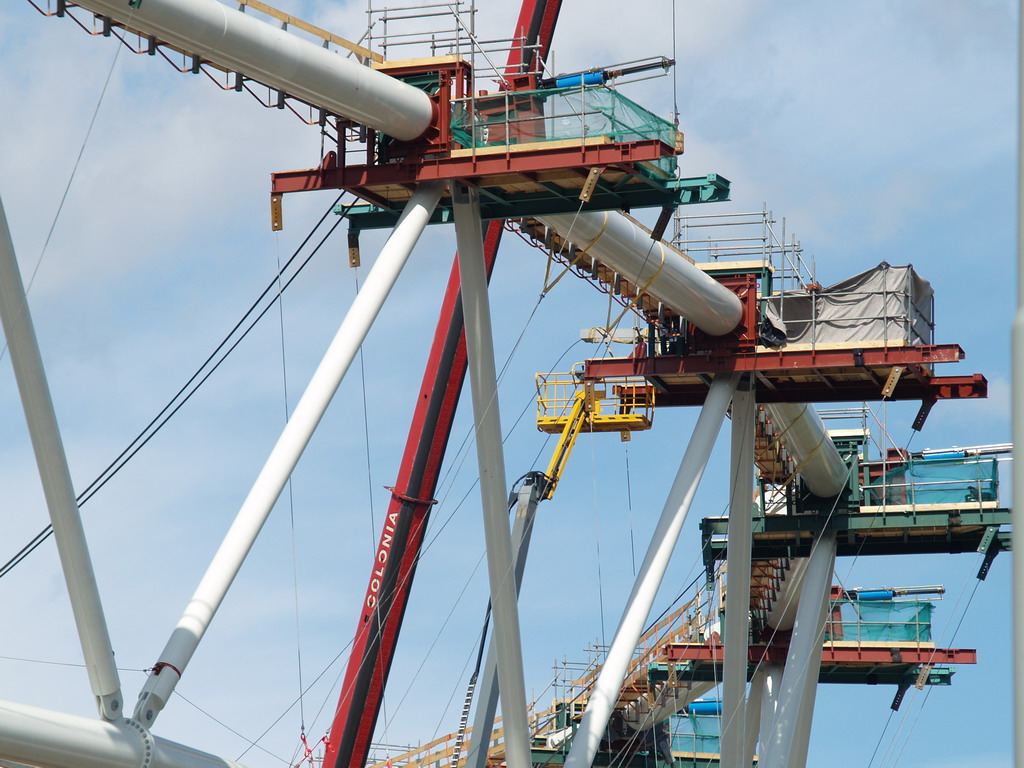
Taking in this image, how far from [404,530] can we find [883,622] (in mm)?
19290

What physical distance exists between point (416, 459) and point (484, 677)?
517cm

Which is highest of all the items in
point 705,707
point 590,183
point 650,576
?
point 705,707

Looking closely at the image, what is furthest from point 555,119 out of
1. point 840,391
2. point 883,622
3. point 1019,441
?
point 883,622

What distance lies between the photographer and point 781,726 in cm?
4647

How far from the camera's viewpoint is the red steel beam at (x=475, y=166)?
31094 mm

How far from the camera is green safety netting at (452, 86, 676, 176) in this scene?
31516 millimetres

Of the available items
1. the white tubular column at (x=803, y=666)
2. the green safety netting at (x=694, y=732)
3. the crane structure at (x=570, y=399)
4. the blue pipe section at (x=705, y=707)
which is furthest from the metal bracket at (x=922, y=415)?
the blue pipe section at (x=705, y=707)

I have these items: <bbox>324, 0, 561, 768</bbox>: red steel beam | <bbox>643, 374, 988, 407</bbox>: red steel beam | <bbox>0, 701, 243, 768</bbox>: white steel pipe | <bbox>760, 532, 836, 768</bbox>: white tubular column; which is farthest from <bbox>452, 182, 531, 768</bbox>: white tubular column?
<bbox>760, 532, 836, 768</bbox>: white tubular column

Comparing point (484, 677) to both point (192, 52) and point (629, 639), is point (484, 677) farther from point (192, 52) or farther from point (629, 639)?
point (192, 52)

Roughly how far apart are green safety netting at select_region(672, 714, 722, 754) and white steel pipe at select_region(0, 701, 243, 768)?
38.8 meters

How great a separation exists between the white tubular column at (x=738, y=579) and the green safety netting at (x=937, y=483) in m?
9.88

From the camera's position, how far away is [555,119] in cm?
3178

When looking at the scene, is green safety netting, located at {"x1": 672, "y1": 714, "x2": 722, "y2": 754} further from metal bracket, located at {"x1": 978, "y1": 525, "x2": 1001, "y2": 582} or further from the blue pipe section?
metal bracket, located at {"x1": 978, "y1": 525, "x2": 1001, "y2": 582}

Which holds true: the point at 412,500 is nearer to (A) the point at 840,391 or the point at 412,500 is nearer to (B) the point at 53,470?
(A) the point at 840,391
